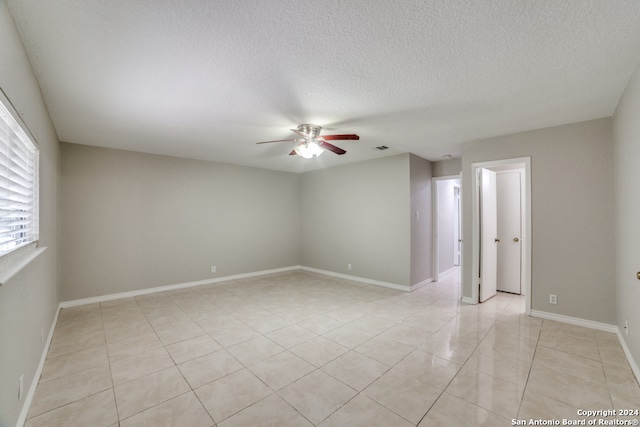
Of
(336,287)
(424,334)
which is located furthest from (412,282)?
(424,334)

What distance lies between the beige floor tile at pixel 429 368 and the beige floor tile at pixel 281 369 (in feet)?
2.73

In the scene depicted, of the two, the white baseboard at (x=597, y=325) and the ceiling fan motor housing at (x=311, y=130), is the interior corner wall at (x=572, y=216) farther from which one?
the ceiling fan motor housing at (x=311, y=130)

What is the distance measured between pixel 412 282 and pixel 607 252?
8.18 feet

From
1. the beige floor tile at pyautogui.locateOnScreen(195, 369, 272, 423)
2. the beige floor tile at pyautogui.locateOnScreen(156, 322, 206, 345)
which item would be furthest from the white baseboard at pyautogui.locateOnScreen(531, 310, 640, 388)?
the beige floor tile at pyautogui.locateOnScreen(156, 322, 206, 345)

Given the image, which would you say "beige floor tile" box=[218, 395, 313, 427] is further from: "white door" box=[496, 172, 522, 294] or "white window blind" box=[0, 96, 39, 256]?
"white door" box=[496, 172, 522, 294]

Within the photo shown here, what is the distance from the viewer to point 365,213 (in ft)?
17.4

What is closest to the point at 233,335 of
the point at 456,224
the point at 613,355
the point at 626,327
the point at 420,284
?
the point at 420,284

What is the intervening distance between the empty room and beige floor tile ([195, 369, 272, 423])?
21 mm

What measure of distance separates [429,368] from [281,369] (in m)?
1.29

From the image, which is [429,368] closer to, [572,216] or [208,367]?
[208,367]

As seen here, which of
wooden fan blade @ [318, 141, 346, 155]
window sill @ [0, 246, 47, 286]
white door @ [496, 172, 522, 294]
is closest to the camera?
window sill @ [0, 246, 47, 286]

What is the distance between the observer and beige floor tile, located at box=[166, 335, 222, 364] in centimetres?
252

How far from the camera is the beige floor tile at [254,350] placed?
2.46 m

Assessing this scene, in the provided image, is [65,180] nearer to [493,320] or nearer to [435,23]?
[435,23]
